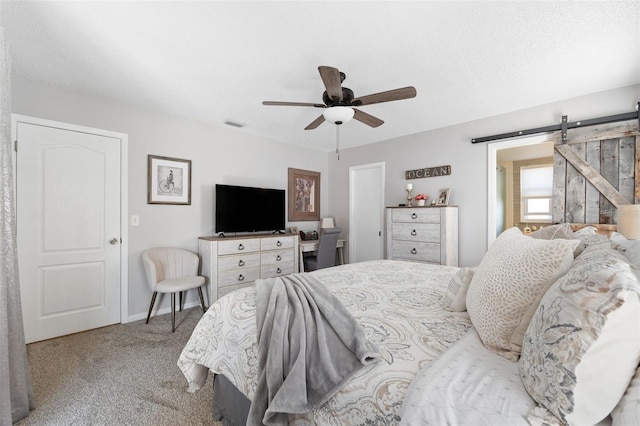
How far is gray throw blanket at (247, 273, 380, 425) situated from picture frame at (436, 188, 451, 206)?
9.38ft

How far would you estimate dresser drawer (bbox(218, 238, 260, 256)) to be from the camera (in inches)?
130

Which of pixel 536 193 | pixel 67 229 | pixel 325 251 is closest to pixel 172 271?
pixel 67 229

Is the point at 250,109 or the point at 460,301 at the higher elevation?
the point at 250,109

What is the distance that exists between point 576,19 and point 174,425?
11.3 ft

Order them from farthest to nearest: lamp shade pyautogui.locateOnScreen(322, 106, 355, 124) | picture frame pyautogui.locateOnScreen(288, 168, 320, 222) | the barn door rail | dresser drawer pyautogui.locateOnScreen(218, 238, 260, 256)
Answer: picture frame pyautogui.locateOnScreen(288, 168, 320, 222) → dresser drawer pyautogui.locateOnScreen(218, 238, 260, 256) → the barn door rail → lamp shade pyautogui.locateOnScreen(322, 106, 355, 124)

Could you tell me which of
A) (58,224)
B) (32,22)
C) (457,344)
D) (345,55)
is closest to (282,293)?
(457,344)

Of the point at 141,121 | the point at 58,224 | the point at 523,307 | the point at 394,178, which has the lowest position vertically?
the point at 523,307

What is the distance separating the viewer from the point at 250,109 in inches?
124

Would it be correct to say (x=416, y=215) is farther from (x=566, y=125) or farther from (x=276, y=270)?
(x=276, y=270)

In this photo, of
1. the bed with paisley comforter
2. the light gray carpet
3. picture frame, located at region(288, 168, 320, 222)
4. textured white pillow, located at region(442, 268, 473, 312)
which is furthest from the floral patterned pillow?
picture frame, located at region(288, 168, 320, 222)

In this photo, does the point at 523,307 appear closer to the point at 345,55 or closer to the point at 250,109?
the point at 345,55

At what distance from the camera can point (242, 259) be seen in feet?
11.4

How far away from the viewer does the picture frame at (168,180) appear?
3199 mm

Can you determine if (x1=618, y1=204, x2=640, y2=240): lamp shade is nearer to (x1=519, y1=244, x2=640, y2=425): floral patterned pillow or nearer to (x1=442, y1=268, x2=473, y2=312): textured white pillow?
(x1=442, y1=268, x2=473, y2=312): textured white pillow
